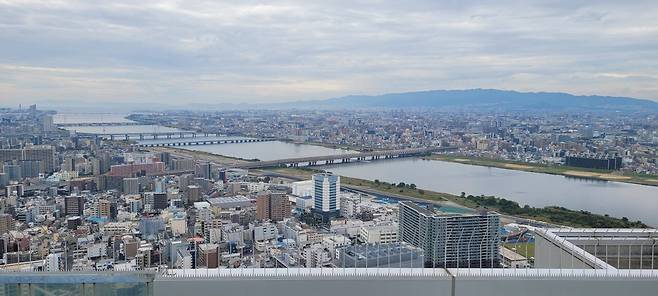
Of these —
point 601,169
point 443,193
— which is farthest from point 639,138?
point 443,193

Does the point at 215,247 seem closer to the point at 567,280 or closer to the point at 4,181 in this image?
the point at 567,280

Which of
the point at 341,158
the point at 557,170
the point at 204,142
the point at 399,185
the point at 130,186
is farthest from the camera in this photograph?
the point at 204,142

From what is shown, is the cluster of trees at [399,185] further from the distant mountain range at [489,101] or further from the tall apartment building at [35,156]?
the distant mountain range at [489,101]

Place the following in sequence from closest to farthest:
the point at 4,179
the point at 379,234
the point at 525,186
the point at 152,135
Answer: the point at 379,234 → the point at 4,179 → the point at 525,186 → the point at 152,135

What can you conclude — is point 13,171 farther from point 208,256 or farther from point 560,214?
point 560,214

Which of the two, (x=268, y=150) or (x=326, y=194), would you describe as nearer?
(x=326, y=194)

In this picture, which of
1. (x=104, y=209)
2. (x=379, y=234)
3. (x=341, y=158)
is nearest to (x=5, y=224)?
(x=104, y=209)

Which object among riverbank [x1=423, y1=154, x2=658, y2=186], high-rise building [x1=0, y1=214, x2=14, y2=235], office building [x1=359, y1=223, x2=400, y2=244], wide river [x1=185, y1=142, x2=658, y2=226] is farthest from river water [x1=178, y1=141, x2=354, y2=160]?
office building [x1=359, y1=223, x2=400, y2=244]

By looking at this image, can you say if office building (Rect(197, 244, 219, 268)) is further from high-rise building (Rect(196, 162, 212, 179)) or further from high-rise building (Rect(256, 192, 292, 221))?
A: high-rise building (Rect(196, 162, 212, 179))

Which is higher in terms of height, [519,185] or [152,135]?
[152,135]
